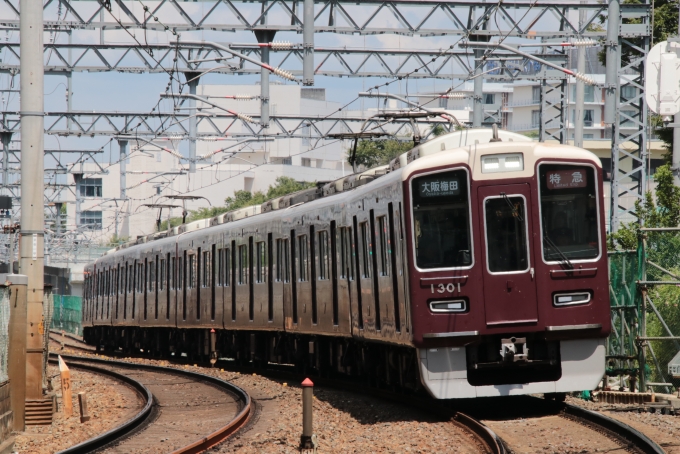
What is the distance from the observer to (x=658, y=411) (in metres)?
12.6

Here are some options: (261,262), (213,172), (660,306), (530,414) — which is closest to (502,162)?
(530,414)

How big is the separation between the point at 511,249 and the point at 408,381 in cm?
220

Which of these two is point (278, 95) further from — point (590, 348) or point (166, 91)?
point (590, 348)

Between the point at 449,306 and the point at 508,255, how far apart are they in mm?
773

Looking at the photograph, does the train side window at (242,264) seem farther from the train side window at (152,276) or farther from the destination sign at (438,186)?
the destination sign at (438,186)

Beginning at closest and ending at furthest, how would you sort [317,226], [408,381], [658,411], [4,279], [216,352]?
[4,279] → [658,411] → [408,381] → [317,226] → [216,352]

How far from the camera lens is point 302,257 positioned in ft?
59.3

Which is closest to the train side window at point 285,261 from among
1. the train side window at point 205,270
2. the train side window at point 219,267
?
the train side window at point 219,267

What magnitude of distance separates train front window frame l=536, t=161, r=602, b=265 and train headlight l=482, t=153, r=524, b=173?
0.20 meters

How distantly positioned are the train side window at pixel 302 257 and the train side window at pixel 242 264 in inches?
131

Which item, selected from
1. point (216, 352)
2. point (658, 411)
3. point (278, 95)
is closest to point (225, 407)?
point (658, 411)

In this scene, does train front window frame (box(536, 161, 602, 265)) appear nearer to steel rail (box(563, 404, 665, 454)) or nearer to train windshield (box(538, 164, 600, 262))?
train windshield (box(538, 164, 600, 262))

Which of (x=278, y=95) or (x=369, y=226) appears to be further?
(x=278, y=95)

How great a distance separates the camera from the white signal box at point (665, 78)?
16781 mm
